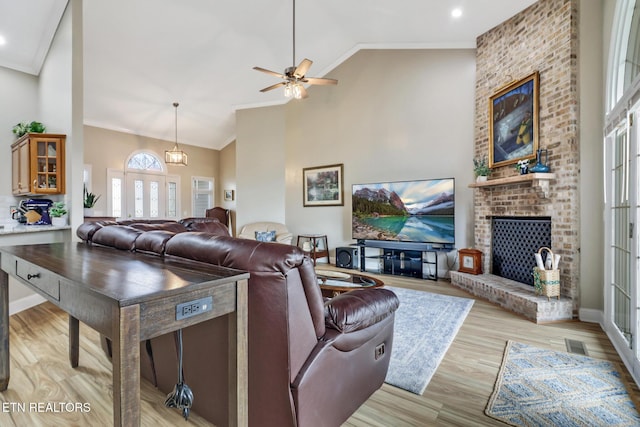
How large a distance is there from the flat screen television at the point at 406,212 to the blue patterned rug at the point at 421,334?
Result: 44.5 inches

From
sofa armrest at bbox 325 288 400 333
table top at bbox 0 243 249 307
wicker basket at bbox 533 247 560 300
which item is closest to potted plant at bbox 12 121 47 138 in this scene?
table top at bbox 0 243 249 307

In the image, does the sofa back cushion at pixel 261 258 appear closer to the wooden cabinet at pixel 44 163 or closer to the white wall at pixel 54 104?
the white wall at pixel 54 104

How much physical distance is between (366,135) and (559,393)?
4793mm

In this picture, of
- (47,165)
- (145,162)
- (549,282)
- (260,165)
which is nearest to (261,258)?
(549,282)

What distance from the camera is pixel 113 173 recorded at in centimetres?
716

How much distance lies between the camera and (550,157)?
345cm

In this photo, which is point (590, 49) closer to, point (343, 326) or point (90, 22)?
point (343, 326)

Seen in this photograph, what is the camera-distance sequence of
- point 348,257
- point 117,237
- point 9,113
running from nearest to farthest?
point 117,237 < point 9,113 < point 348,257

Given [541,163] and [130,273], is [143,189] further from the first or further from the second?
[541,163]

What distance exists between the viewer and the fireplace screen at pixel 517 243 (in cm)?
365

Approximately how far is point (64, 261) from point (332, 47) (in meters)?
5.68

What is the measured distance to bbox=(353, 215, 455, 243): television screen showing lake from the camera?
473 cm

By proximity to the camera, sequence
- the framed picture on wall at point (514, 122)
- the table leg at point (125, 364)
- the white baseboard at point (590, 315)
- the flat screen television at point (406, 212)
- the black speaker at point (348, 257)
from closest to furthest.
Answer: the table leg at point (125, 364) → the white baseboard at point (590, 315) → the framed picture on wall at point (514, 122) → the flat screen television at point (406, 212) → the black speaker at point (348, 257)

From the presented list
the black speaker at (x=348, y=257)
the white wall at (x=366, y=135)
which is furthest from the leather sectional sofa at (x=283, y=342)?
the black speaker at (x=348, y=257)
